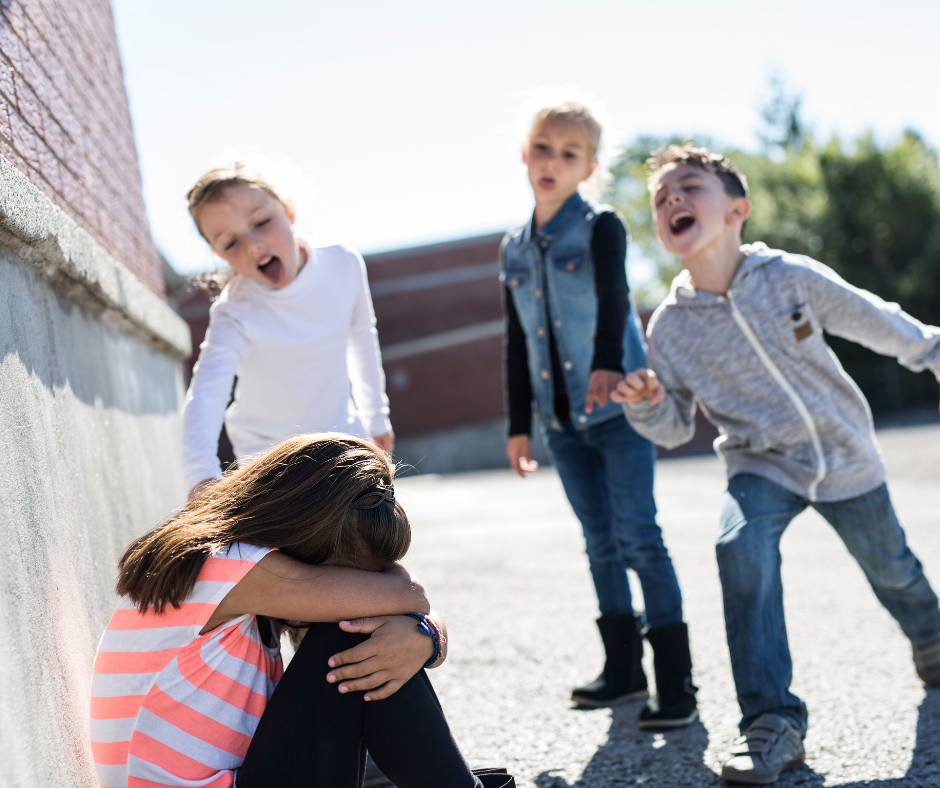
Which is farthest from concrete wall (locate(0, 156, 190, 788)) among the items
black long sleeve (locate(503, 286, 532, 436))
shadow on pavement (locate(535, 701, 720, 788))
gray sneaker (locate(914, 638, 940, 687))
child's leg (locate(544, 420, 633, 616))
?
gray sneaker (locate(914, 638, 940, 687))

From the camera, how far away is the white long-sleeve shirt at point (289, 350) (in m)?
2.88

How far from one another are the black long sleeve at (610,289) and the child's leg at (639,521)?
0.33 metres

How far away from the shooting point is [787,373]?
2.97 meters

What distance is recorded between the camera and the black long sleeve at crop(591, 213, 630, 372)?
10.1 feet

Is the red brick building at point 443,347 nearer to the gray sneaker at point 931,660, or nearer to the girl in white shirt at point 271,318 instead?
the gray sneaker at point 931,660

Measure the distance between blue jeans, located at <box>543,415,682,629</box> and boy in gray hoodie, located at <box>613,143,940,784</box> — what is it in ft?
0.58

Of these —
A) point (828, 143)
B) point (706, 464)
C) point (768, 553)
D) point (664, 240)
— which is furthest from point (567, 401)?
point (828, 143)

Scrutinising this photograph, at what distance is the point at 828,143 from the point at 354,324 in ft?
93.5

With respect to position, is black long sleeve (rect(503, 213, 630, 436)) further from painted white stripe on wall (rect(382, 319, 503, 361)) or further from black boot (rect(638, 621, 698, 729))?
painted white stripe on wall (rect(382, 319, 503, 361))

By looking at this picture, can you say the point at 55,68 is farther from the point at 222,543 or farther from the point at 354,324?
the point at 222,543

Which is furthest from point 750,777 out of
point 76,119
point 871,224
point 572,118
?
point 871,224

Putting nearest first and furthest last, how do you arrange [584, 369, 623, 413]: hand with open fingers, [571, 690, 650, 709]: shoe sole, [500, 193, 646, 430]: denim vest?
[584, 369, 623, 413]: hand with open fingers, [571, 690, 650, 709]: shoe sole, [500, 193, 646, 430]: denim vest

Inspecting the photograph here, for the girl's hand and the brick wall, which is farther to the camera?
the girl's hand

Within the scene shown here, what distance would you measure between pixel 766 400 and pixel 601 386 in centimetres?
54
